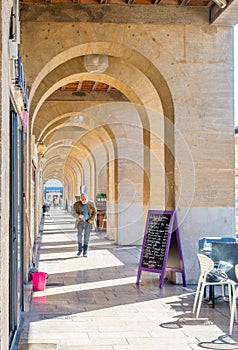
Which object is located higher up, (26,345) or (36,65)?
(36,65)

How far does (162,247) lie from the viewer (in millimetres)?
9141

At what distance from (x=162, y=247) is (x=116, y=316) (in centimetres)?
249

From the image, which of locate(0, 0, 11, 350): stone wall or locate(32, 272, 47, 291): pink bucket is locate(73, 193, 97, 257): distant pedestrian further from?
locate(0, 0, 11, 350): stone wall

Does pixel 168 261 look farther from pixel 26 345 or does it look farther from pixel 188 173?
pixel 26 345

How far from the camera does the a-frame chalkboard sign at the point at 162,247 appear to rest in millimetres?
9000

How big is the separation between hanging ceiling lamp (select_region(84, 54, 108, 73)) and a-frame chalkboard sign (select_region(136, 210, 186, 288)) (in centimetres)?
358

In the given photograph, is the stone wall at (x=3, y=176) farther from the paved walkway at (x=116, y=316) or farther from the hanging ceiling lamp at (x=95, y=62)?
the hanging ceiling lamp at (x=95, y=62)

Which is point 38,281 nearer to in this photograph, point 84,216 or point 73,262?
point 73,262

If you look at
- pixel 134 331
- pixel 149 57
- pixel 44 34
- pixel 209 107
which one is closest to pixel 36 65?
pixel 44 34

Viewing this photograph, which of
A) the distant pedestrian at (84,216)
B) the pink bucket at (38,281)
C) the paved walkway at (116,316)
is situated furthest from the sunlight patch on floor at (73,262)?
the pink bucket at (38,281)

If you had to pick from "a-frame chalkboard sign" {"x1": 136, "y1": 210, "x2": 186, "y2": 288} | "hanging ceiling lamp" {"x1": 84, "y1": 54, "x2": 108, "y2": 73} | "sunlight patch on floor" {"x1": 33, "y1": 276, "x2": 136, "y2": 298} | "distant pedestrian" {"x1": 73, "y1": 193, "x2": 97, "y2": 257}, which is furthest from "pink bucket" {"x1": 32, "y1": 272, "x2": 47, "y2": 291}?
"hanging ceiling lamp" {"x1": 84, "y1": 54, "x2": 108, "y2": 73}

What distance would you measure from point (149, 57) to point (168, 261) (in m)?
3.34

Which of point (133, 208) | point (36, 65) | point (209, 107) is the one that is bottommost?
point (133, 208)

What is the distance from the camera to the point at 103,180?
22.6 metres
